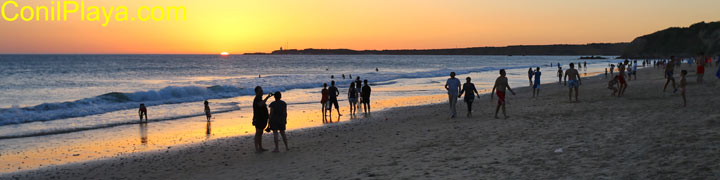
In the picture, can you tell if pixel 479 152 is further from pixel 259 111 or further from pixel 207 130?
pixel 207 130

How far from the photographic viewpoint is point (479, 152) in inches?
361

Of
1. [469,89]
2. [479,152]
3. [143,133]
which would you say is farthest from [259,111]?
[469,89]

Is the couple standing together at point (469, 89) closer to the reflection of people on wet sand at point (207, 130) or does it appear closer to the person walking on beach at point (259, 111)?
the person walking on beach at point (259, 111)

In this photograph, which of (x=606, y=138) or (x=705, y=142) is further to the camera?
(x=606, y=138)

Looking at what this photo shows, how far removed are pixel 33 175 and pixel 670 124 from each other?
A: 1136cm

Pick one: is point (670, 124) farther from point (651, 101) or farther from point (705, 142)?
point (651, 101)

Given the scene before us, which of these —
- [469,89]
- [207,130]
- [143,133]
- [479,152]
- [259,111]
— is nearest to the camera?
[479,152]

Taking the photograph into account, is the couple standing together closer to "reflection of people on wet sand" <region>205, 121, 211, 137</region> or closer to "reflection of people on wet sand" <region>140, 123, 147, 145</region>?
"reflection of people on wet sand" <region>205, 121, 211, 137</region>

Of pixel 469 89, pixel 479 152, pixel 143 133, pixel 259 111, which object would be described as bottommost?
pixel 143 133

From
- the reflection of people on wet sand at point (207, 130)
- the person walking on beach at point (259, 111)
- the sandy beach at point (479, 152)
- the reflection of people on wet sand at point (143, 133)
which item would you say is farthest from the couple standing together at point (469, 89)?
the reflection of people on wet sand at point (143, 133)

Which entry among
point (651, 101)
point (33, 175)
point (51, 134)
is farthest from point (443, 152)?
point (51, 134)

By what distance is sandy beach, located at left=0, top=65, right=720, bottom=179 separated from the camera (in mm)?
7385

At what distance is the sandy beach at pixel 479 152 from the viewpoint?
7.38m

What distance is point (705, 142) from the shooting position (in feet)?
26.3
